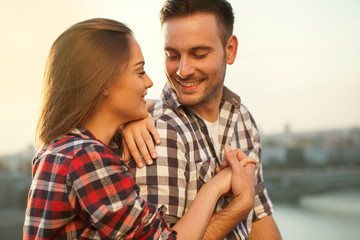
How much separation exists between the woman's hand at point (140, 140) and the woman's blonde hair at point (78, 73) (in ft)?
0.56

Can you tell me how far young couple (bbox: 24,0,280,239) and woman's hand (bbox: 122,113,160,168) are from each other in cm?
2

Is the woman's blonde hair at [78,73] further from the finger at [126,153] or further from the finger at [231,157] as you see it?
the finger at [231,157]

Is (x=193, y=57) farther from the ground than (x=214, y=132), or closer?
farther from the ground

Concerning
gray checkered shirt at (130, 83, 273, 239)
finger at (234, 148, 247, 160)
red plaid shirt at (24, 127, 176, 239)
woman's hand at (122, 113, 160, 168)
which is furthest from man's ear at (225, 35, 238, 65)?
red plaid shirt at (24, 127, 176, 239)

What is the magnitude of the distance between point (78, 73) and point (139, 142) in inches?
10.9

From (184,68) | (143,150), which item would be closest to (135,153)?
(143,150)

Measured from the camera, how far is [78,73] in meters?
1.25

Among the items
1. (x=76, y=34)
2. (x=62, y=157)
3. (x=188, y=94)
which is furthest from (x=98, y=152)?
(x=188, y=94)

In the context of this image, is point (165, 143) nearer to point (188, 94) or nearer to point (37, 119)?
point (188, 94)

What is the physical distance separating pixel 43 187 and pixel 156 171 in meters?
0.34

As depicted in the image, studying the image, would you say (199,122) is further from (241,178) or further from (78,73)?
(78,73)

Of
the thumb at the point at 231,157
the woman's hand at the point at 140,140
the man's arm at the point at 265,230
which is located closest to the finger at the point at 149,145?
the woman's hand at the point at 140,140

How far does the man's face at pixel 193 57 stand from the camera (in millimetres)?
1599

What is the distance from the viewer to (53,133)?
1241 mm
